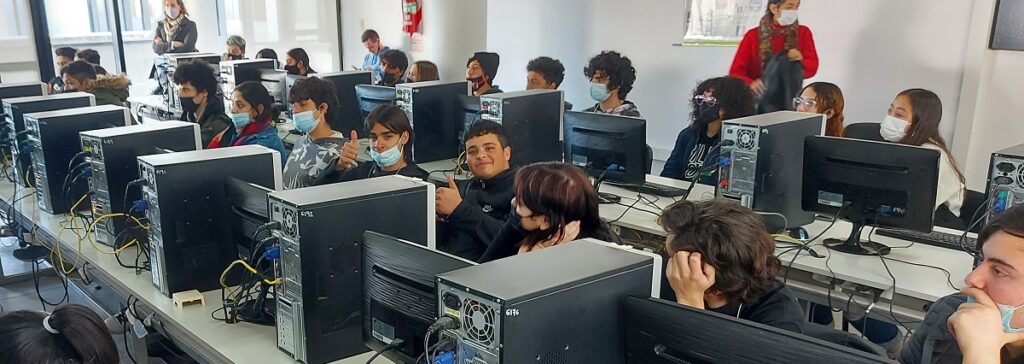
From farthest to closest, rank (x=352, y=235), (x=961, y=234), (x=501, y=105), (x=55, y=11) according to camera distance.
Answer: (x=55, y=11), (x=501, y=105), (x=961, y=234), (x=352, y=235)

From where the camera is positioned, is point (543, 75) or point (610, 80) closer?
point (610, 80)

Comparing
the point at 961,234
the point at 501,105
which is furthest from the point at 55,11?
the point at 961,234

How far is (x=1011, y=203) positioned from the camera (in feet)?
7.25

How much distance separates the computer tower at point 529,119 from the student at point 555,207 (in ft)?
4.54

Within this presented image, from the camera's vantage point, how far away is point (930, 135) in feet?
9.97

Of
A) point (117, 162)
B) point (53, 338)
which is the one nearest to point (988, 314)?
point (53, 338)

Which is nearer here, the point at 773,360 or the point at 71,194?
the point at 773,360

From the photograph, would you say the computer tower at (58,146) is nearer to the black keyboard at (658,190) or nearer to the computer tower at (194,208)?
the computer tower at (194,208)

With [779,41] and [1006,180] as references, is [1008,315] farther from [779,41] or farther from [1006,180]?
[779,41]

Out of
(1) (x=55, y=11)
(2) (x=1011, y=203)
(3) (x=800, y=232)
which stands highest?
(1) (x=55, y=11)

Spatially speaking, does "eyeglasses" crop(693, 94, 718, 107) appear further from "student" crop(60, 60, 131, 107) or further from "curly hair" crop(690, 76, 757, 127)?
"student" crop(60, 60, 131, 107)

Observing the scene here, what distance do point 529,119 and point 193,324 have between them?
1.86m

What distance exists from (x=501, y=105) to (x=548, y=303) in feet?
7.55

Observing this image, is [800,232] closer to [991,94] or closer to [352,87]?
[991,94]
